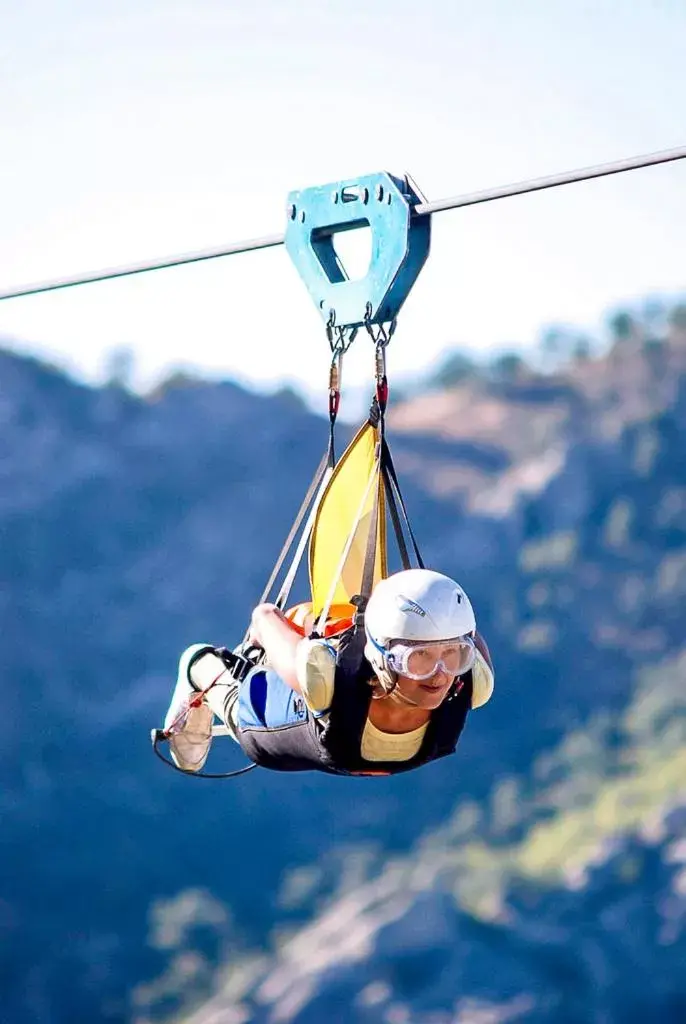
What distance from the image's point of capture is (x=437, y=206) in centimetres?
553

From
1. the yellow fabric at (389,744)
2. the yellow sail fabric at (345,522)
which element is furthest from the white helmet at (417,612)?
the yellow sail fabric at (345,522)

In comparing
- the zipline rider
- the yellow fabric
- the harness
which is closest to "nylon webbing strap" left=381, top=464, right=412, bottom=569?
the harness

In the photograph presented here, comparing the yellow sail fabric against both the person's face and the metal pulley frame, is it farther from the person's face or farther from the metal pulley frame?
the person's face

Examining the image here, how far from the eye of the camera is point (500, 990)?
21547 millimetres

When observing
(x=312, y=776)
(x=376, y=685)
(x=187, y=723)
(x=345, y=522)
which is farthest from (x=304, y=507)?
(x=312, y=776)

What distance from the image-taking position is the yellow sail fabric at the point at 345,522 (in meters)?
5.86

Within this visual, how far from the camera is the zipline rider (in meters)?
5.11

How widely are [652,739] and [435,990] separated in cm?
545

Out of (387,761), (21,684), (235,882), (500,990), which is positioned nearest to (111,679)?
(21,684)

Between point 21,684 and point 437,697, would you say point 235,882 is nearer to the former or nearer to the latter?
point 21,684

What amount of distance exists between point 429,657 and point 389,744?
13.2 inches

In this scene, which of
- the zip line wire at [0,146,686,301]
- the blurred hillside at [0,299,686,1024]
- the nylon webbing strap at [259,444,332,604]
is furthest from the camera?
the blurred hillside at [0,299,686,1024]

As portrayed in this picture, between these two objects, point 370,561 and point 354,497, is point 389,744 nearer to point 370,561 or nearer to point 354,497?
point 370,561

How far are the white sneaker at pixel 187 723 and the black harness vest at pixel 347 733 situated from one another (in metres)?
0.63
